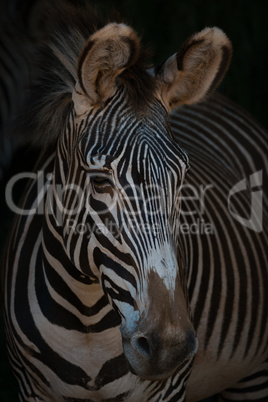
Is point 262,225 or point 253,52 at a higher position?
point 253,52

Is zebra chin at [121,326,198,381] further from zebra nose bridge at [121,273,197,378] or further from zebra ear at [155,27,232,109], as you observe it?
zebra ear at [155,27,232,109]

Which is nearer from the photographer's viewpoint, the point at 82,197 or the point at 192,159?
the point at 82,197

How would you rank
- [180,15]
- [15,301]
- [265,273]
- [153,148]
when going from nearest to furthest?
[153,148] → [15,301] → [265,273] → [180,15]

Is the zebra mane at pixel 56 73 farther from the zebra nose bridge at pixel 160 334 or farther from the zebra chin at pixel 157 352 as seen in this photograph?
the zebra chin at pixel 157 352

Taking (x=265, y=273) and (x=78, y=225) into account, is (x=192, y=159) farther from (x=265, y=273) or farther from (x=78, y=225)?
(x=78, y=225)

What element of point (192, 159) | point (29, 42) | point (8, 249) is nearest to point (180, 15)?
point (29, 42)

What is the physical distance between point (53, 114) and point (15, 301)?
46.3 inches

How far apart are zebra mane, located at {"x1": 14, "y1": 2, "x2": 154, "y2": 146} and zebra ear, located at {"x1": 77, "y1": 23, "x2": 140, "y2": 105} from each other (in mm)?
253

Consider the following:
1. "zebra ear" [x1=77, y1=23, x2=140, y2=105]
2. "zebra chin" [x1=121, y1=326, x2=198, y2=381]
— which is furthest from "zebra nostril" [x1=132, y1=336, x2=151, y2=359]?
"zebra ear" [x1=77, y1=23, x2=140, y2=105]

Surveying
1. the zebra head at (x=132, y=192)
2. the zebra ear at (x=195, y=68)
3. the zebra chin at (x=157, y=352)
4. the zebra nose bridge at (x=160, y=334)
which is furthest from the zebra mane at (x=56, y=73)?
the zebra chin at (x=157, y=352)

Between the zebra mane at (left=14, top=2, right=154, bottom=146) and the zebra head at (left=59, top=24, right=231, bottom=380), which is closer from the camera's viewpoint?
the zebra head at (left=59, top=24, right=231, bottom=380)

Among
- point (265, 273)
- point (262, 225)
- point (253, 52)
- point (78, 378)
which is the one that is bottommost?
point (78, 378)

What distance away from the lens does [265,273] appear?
5.09m

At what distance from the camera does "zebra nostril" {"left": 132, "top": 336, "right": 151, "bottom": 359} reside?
2.96 metres
